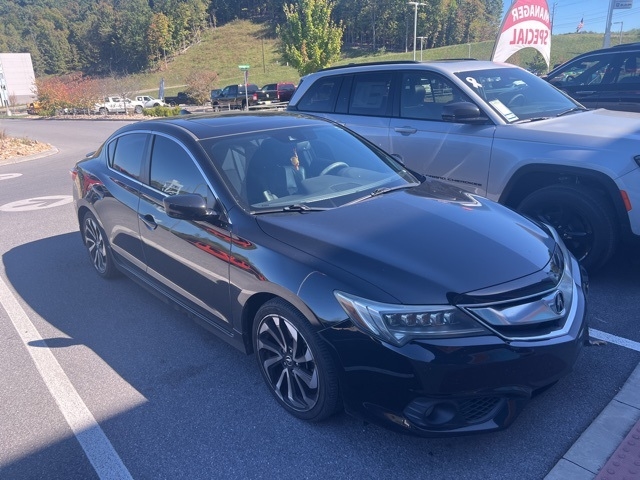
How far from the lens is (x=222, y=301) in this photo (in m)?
3.52

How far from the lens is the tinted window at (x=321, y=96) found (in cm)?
678

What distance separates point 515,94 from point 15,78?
9061 cm

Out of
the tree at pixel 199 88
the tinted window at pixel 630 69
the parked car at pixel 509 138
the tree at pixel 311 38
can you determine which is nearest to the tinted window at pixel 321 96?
the parked car at pixel 509 138

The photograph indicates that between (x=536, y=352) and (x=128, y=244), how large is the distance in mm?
3446

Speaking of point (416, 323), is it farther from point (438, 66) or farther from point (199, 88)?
point (199, 88)

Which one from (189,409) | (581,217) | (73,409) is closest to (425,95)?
(581,217)

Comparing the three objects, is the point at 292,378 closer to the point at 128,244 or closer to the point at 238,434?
the point at 238,434

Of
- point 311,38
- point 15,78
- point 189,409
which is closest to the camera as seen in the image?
point 189,409

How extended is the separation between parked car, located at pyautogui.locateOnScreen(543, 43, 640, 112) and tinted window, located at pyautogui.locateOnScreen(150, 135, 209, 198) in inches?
272

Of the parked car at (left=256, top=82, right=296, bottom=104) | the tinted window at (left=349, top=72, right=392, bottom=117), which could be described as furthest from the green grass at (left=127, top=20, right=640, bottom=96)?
the tinted window at (left=349, top=72, right=392, bottom=117)

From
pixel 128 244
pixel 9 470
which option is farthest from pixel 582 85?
pixel 9 470

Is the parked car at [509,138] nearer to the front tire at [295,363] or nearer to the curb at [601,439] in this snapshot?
the curb at [601,439]

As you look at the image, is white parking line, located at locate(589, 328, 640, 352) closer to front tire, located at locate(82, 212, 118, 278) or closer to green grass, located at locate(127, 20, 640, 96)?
front tire, located at locate(82, 212, 118, 278)

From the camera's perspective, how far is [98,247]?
551 cm
